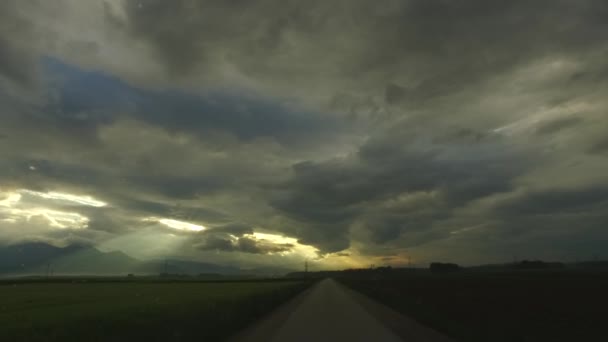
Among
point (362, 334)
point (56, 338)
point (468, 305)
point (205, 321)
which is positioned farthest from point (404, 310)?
point (56, 338)

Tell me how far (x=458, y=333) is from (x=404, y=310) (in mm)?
16564

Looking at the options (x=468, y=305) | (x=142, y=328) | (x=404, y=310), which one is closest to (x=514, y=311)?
(x=468, y=305)

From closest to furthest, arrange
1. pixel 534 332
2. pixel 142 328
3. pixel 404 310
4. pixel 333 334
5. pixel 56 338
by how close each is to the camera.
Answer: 1. pixel 56 338
2. pixel 142 328
3. pixel 333 334
4. pixel 534 332
5. pixel 404 310

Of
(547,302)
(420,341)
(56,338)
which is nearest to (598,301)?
(547,302)

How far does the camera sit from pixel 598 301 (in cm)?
4484

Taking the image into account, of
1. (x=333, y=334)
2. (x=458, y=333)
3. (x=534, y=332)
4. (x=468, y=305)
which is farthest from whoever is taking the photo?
(x=468, y=305)

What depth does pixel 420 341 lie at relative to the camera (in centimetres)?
1977

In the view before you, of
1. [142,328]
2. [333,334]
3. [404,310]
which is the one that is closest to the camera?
[142,328]

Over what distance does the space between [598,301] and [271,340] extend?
4091cm

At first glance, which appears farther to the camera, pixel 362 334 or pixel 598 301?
pixel 598 301

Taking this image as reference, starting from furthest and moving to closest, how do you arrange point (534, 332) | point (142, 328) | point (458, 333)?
point (534, 332) < point (458, 333) < point (142, 328)

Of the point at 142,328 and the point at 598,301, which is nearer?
the point at 142,328

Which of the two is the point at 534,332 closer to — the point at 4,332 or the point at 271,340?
the point at 271,340

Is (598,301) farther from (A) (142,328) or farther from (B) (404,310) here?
(A) (142,328)
